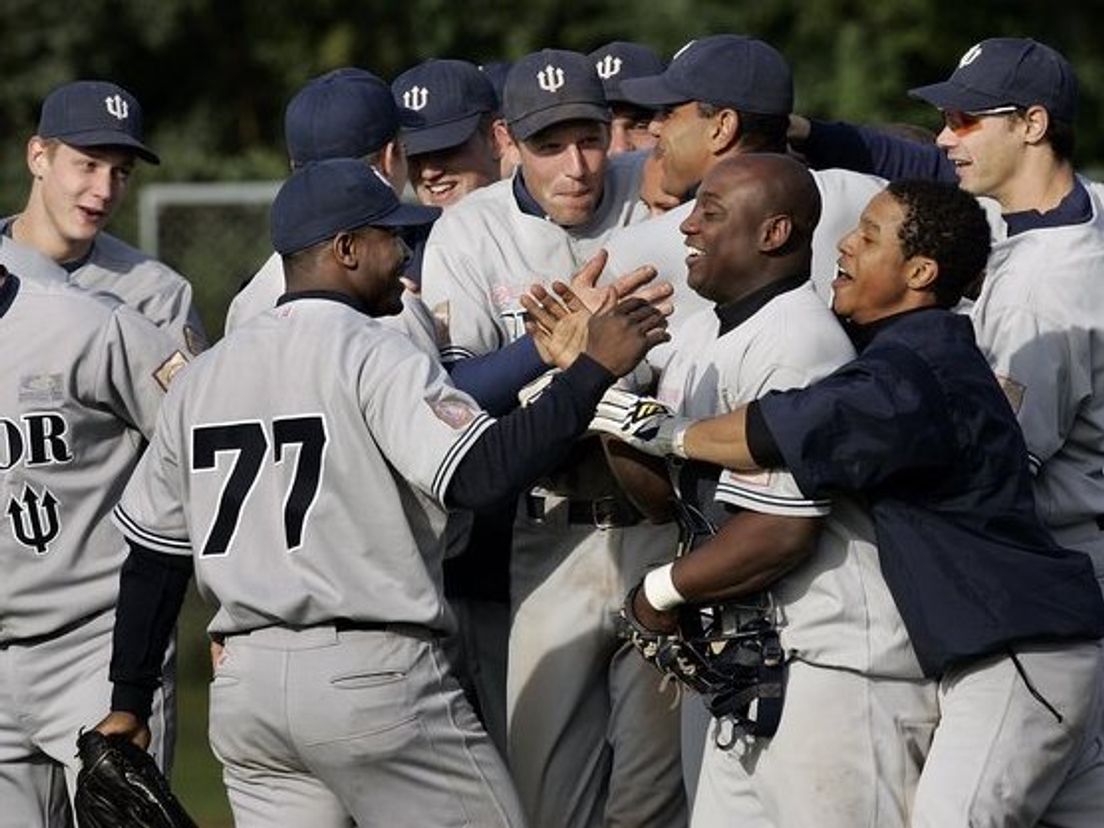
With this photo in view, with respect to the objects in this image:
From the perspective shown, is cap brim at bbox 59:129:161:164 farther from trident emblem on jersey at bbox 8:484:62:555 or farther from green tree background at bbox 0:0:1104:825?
green tree background at bbox 0:0:1104:825

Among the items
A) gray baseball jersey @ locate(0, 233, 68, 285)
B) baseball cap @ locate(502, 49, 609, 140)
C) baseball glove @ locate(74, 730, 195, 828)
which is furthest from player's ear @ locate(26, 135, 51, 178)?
baseball glove @ locate(74, 730, 195, 828)

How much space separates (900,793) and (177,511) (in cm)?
178

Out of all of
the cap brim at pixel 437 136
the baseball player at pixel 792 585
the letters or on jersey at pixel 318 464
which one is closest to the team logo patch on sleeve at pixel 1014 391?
the baseball player at pixel 792 585

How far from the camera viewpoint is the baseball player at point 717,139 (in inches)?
266

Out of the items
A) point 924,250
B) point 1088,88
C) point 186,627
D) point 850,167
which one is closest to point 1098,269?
point 924,250

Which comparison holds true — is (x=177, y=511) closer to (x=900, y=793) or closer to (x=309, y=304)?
(x=309, y=304)

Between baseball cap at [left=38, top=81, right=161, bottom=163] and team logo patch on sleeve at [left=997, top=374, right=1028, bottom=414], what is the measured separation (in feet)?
9.67

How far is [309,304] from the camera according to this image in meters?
5.94

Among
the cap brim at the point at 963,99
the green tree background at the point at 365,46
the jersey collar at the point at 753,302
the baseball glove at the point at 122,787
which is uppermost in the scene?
the cap brim at the point at 963,99

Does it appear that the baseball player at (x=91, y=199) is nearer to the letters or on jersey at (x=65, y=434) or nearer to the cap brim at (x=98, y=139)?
the cap brim at (x=98, y=139)

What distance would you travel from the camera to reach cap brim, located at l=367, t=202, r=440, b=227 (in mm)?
5988

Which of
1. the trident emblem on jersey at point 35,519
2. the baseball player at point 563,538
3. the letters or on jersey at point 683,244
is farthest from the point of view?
the baseball player at point 563,538

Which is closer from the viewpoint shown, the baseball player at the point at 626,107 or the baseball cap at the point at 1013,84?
the baseball cap at the point at 1013,84

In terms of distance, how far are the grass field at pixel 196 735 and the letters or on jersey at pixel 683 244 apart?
535cm
